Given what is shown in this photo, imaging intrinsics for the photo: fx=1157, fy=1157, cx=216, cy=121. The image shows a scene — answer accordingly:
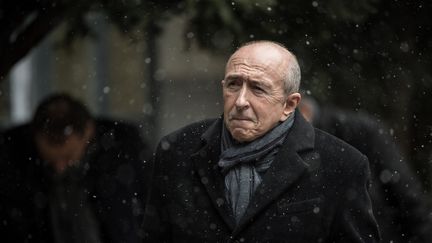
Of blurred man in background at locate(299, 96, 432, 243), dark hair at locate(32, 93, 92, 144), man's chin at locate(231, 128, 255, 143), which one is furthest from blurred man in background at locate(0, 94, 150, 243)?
man's chin at locate(231, 128, 255, 143)

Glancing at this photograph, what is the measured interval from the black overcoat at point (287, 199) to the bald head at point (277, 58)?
0.59 feet

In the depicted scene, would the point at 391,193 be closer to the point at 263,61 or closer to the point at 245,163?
the point at 245,163

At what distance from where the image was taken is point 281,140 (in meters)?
4.09

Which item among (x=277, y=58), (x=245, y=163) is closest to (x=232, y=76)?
(x=277, y=58)

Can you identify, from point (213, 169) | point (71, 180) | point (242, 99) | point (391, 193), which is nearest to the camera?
point (242, 99)

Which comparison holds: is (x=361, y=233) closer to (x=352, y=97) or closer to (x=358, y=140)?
(x=358, y=140)

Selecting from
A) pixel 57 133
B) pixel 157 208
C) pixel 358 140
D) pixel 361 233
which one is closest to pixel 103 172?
pixel 57 133

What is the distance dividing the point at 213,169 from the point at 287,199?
11.2 inches

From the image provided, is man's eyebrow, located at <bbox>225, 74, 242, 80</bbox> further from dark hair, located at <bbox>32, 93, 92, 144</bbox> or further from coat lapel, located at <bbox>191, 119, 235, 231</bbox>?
dark hair, located at <bbox>32, 93, 92, 144</bbox>

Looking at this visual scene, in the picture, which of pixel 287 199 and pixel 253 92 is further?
pixel 287 199

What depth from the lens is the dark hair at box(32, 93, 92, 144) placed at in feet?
20.9

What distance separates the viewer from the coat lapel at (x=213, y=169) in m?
4.07

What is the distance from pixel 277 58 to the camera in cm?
397

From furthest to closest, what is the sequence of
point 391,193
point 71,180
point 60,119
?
point 60,119 → point 71,180 → point 391,193
